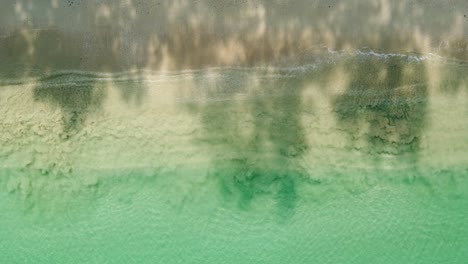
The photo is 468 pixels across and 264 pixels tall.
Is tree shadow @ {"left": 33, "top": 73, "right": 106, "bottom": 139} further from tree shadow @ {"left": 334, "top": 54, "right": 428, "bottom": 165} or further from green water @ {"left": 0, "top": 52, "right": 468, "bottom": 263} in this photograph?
tree shadow @ {"left": 334, "top": 54, "right": 428, "bottom": 165}

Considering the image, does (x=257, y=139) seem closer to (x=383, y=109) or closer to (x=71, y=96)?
(x=383, y=109)

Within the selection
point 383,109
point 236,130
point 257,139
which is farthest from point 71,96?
point 383,109

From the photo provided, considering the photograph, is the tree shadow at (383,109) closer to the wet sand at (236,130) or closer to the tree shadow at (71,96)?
the wet sand at (236,130)

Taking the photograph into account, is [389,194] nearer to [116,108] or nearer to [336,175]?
[336,175]

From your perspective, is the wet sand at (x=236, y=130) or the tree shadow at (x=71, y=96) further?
the tree shadow at (x=71, y=96)

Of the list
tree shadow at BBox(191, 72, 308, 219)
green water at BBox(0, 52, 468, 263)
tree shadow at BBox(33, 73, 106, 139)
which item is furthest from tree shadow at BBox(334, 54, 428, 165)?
tree shadow at BBox(33, 73, 106, 139)

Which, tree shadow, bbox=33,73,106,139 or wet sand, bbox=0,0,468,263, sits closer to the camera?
wet sand, bbox=0,0,468,263

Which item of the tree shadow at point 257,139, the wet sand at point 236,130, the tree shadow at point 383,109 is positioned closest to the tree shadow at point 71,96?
the wet sand at point 236,130

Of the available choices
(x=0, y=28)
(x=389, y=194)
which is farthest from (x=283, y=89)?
(x=0, y=28)
